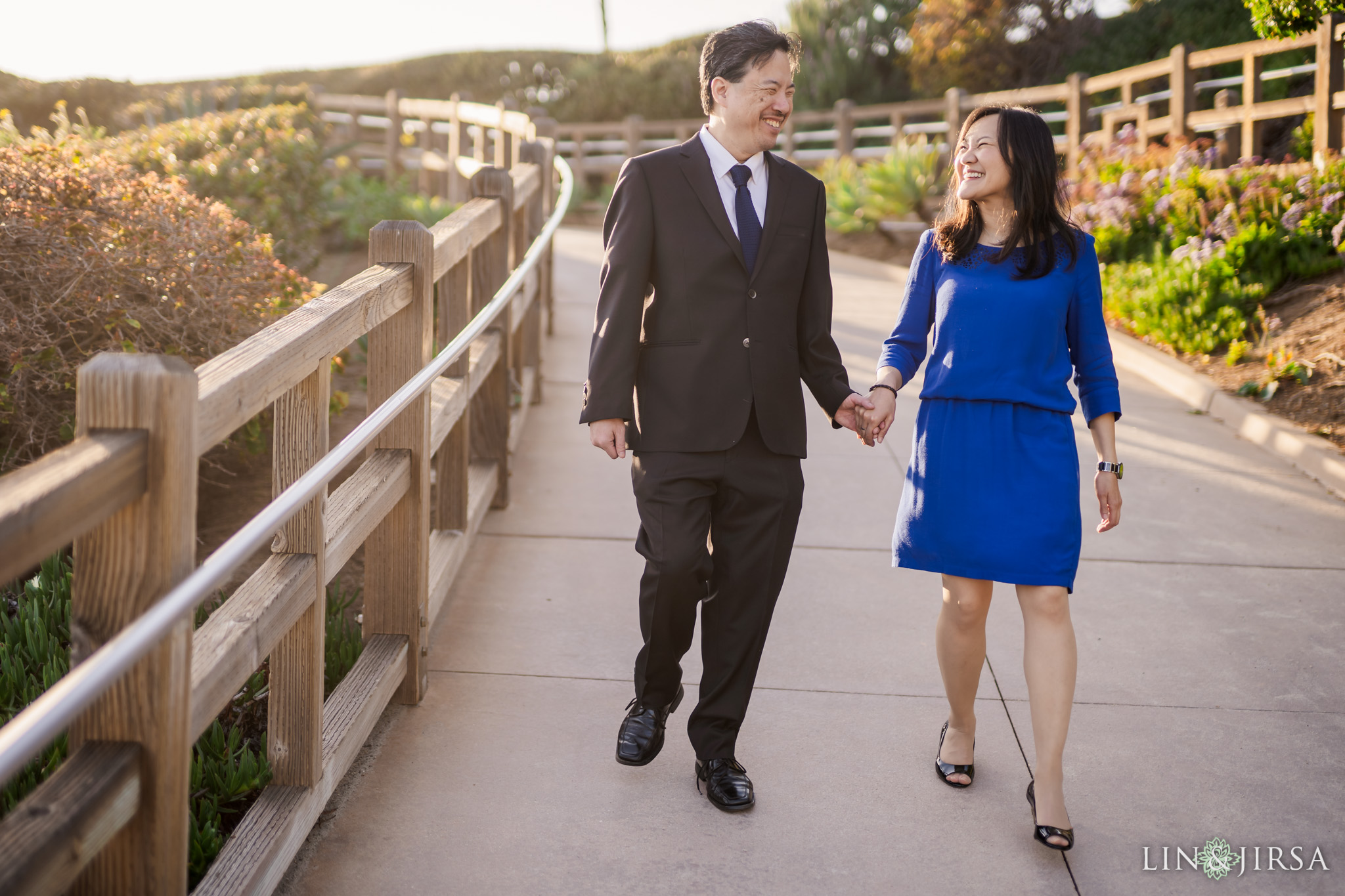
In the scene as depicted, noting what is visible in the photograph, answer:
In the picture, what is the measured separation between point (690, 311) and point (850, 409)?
50cm

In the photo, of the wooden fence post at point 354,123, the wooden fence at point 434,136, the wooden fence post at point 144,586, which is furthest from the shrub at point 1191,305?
the wooden fence post at point 354,123

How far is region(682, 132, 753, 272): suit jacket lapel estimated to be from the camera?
290cm

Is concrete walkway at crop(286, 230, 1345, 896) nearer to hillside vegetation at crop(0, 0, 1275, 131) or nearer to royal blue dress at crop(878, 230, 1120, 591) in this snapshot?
royal blue dress at crop(878, 230, 1120, 591)

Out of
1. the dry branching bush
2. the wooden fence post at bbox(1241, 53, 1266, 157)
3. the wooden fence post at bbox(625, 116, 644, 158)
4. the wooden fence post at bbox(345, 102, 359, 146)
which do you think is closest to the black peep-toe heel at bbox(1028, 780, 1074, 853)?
the dry branching bush

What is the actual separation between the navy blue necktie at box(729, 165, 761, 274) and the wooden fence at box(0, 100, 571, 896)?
31.5 inches

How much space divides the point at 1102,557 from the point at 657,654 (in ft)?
8.11

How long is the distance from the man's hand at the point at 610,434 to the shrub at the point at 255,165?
559 centimetres

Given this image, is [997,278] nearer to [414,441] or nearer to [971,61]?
[414,441]

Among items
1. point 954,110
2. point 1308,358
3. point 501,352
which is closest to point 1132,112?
point 954,110

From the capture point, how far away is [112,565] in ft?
5.70

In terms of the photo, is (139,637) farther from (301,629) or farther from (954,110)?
(954,110)

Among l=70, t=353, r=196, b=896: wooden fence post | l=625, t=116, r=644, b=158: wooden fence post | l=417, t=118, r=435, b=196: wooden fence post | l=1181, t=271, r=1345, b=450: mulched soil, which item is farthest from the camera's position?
l=625, t=116, r=644, b=158: wooden fence post

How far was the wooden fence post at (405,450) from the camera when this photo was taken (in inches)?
130

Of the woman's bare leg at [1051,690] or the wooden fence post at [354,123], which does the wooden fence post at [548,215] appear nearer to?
the woman's bare leg at [1051,690]
